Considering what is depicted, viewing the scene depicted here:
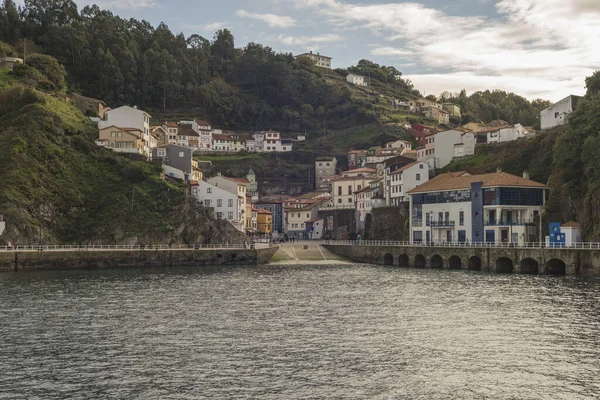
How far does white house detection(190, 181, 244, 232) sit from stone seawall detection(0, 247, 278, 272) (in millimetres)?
15740

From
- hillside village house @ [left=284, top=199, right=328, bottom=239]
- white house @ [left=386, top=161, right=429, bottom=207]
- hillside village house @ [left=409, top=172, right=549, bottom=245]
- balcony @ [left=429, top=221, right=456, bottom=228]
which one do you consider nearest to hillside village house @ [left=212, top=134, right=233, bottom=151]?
hillside village house @ [left=284, top=199, right=328, bottom=239]

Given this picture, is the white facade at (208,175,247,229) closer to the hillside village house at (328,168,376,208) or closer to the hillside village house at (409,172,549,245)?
the hillside village house at (328,168,376,208)

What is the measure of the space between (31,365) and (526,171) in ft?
273

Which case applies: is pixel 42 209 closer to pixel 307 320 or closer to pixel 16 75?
pixel 16 75

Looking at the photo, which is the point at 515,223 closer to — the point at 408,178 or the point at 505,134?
the point at 408,178

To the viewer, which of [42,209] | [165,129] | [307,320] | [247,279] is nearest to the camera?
[307,320]

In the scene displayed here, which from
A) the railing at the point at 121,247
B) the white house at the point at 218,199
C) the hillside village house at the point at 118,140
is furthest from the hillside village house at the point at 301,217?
the railing at the point at 121,247

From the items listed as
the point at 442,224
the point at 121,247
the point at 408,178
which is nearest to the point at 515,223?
the point at 442,224

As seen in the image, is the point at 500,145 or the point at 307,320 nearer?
the point at 307,320

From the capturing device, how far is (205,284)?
222 feet

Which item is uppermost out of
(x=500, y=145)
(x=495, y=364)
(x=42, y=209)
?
(x=500, y=145)

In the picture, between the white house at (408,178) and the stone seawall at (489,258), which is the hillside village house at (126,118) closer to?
the white house at (408,178)

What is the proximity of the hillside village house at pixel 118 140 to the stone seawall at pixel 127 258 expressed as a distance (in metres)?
31.8

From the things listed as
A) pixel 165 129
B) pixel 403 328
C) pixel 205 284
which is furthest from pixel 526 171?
pixel 165 129
